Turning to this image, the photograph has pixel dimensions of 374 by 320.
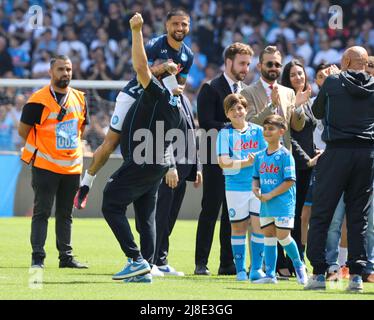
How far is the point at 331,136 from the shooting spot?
384 inches

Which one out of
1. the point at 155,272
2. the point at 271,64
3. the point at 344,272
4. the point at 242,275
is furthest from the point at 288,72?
the point at 155,272

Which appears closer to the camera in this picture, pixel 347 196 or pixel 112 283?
pixel 347 196

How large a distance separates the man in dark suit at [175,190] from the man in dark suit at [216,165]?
0.49 ft

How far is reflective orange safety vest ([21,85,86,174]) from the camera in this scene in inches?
464

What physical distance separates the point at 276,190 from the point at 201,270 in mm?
1856

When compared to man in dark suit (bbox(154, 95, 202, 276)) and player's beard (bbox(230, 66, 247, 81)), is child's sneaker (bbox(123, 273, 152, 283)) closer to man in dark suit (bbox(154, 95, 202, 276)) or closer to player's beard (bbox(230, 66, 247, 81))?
man in dark suit (bbox(154, 95, 202, 276))

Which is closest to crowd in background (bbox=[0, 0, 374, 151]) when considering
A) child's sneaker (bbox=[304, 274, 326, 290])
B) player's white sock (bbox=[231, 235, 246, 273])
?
player's white sock (bbox=[231, 235, 246, 273])

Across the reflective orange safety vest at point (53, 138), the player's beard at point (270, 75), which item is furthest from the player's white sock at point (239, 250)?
the reflective orange safety vest at point (53, 138)

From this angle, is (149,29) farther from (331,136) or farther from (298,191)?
(331,136)

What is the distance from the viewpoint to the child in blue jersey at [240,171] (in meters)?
10.6

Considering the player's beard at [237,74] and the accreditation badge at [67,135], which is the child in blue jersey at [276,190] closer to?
the player's beard at [237,74]

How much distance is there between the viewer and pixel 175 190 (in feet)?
40.2

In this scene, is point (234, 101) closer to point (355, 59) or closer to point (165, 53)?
point (165, 53)
